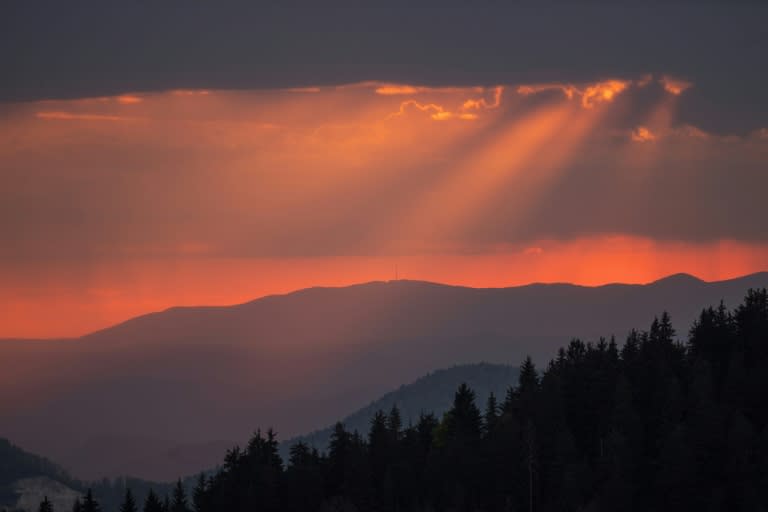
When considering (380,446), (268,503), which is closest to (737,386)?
(380,446)

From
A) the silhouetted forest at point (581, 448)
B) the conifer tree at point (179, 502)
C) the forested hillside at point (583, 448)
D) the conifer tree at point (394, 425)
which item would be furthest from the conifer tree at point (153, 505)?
the conifer tree at point (394, 425)

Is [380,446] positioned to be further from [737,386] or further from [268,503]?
[737,386]

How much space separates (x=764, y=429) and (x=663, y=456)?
34.5 ft

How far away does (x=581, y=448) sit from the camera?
15412 cm

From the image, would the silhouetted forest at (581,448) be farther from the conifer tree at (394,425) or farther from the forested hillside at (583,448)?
the conifer tree at (394,425)

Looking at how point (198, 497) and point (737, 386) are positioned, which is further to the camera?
point (198, 497)

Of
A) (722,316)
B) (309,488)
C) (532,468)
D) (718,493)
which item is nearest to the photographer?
(718,493)

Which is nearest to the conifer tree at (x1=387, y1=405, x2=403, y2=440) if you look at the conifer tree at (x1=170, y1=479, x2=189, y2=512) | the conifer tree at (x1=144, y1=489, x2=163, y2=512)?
the conifer tree at (x1=170, y1=479, x2=189, y2=512)

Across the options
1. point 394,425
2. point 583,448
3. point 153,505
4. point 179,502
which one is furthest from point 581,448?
point 153,505

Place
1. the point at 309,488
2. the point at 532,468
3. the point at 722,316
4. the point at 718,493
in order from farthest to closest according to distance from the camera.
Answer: the point at 722,316
the point at 309,488
the point at 532,468
the point at 718,493

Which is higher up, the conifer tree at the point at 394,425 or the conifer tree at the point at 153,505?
the conifer tree at the point at 394,425

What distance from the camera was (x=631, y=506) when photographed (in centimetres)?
13575

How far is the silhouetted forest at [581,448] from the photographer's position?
13488cm

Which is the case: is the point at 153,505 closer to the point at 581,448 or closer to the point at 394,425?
the point at 394,425
